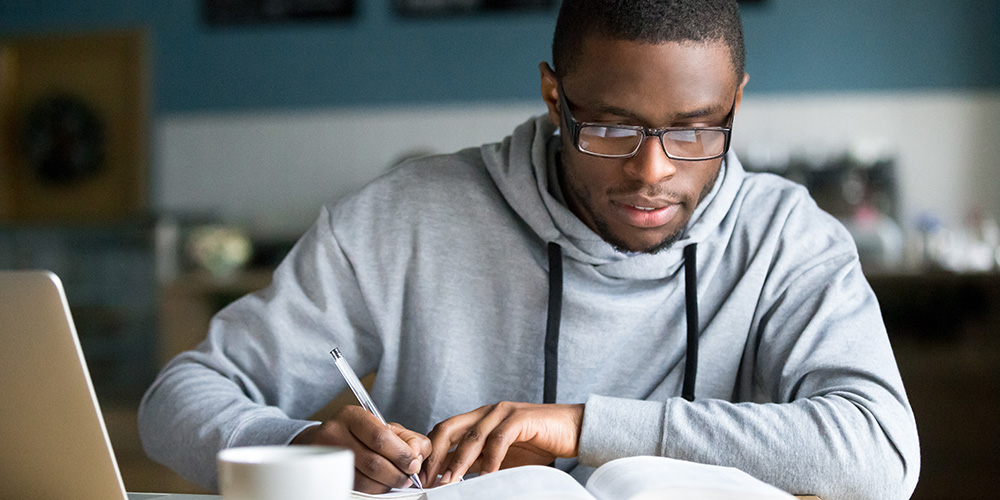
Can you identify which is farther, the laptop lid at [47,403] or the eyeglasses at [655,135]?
the eyeglasses at [655,135]

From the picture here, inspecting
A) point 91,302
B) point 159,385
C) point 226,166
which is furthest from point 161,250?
point 159,385

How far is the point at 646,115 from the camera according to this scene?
3.36 ft

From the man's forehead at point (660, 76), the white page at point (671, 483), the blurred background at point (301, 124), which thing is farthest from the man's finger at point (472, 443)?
the blurred background at point (301, 124)

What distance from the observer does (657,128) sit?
103 centimetres

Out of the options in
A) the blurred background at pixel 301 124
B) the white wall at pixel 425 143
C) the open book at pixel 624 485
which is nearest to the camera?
the open book at pixel 624 485

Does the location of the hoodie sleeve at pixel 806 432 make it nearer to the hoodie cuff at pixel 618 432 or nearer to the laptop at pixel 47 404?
the hoodie cuff at pixel 618 432

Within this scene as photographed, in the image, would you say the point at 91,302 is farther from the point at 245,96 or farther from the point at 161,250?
the point at 245,96

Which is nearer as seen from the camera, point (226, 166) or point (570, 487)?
point (570, 487)

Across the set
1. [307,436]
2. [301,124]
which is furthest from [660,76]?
[301,124]

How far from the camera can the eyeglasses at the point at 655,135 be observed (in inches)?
40.6

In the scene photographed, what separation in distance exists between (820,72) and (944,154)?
635mm

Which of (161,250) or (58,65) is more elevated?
(58,65)

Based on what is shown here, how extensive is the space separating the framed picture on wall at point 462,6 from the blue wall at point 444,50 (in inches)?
1.4

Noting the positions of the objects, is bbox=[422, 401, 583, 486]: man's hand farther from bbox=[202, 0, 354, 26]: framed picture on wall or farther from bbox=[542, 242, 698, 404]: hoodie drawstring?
bbox=[202, 0, 354, 26]: framed picture on wall
